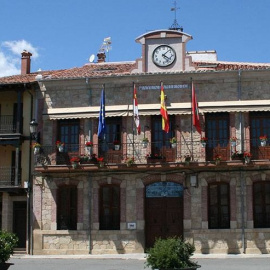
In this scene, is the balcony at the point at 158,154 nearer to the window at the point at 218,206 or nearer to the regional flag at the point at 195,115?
the regional flag at the point at 195,115

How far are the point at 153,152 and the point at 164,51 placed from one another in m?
4.53

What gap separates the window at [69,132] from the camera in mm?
25500

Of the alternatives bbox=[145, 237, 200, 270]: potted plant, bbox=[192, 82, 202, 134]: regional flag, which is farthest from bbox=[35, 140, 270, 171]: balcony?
bbox=[145, 237, 200, 270]: potted plant

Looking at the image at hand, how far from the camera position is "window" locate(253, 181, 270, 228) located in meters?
23.7

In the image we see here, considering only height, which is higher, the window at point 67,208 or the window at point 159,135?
the window at point 159,135

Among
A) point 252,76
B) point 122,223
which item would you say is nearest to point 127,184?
point 122,223

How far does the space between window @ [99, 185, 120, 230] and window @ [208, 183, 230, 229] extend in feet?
13.1

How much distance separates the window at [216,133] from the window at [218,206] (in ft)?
4.39

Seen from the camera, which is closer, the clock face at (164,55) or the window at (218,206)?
the window at (218,206)

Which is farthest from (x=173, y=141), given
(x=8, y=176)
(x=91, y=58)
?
(x=91, y=58)

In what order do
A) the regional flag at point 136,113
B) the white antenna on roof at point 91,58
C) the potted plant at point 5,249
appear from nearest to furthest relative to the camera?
1. the potted plant at point 5,249
2. the regional flag at point 136,113
3. the white antenna on roof at point 91,58

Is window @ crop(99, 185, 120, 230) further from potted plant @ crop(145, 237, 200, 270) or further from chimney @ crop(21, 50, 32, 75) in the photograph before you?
potted plant @ crop(145, 237, 200, 270)

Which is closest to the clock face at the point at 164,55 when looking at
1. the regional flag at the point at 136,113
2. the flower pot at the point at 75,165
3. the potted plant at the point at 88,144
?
the regional flag at the point at 136,113

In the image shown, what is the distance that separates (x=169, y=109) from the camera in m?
24.6
